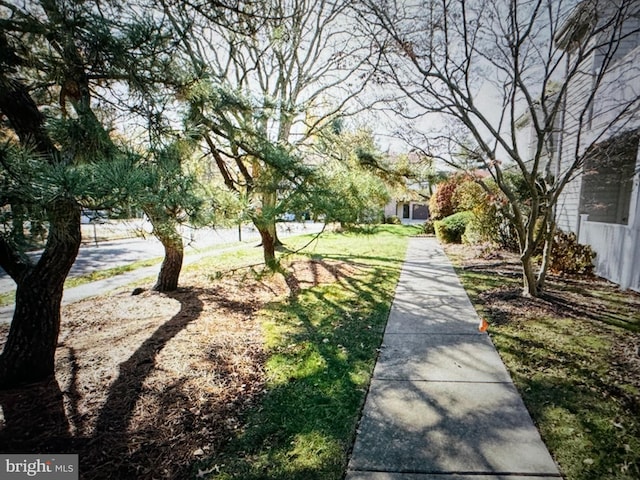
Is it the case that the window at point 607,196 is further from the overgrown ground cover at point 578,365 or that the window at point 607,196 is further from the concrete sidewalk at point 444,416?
the concrete sidewalk at point 444,416

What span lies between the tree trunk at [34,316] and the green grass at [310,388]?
2320 millimetres

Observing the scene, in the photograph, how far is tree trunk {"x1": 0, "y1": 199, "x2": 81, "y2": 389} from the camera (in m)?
3.09

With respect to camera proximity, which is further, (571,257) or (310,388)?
(571,257)

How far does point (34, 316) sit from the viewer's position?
3133 mm

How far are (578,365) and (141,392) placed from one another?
4.55 m

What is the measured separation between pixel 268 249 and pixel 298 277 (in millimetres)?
1670

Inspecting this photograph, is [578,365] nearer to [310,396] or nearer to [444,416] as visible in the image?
[444,416]

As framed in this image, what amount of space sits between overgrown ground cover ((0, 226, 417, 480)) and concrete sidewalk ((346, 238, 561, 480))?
22 centimetres

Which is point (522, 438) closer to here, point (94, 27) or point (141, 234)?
point (141, 234)

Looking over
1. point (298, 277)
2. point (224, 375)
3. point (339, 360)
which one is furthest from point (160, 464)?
point (298, 277)

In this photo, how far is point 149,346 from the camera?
13.2ft

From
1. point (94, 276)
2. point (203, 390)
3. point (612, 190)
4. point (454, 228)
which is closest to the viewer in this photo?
point (203, 390)

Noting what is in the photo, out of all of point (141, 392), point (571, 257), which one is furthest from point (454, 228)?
point (141, 392)

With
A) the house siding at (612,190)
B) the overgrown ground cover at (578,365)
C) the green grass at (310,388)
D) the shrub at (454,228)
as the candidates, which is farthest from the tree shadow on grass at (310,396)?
the shrub at (454,228)
